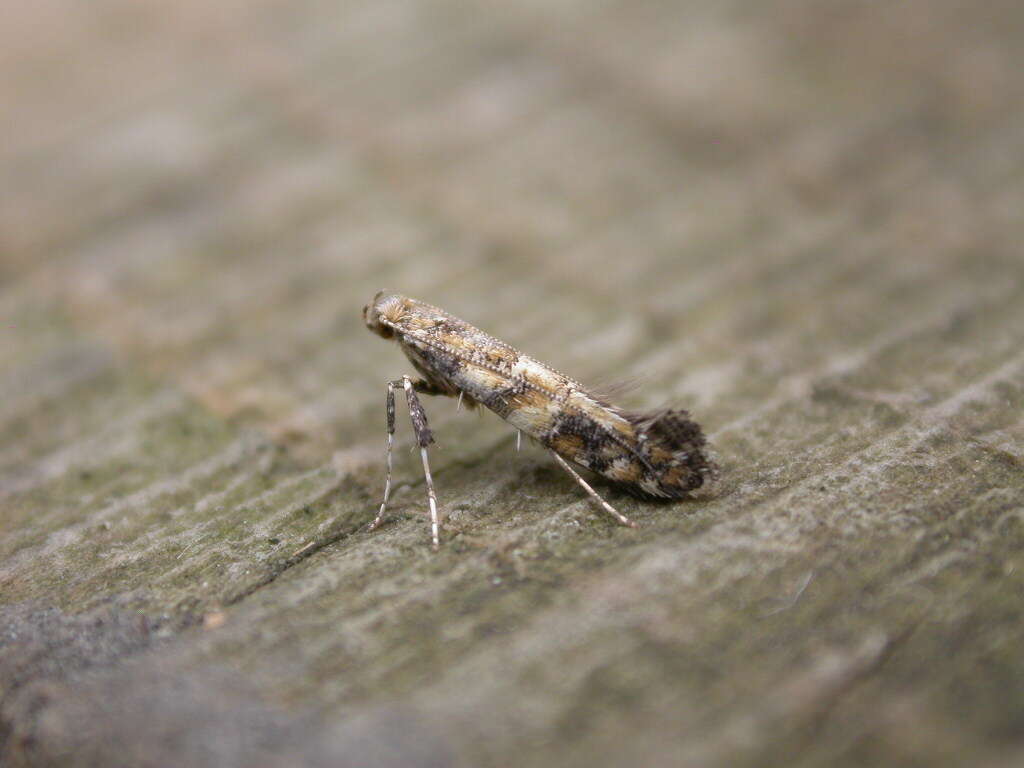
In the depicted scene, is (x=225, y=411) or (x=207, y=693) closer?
(x=207, y=693)

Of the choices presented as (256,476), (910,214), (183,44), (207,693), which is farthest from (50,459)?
(910,214)

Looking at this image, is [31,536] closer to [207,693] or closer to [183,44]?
[207,693]

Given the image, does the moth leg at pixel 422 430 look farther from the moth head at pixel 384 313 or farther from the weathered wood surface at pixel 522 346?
the moth head at pixel 384 313

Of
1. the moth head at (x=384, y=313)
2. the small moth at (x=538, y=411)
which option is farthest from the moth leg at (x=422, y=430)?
the moth head at (x=384, y=313)

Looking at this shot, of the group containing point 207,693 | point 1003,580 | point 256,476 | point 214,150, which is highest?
point 214,150

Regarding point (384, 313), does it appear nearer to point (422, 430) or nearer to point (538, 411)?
point (422, 430)

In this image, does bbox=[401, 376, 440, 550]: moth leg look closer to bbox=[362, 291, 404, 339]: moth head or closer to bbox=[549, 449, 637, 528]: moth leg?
bbox=[362, 291, 404, 339]: moth head

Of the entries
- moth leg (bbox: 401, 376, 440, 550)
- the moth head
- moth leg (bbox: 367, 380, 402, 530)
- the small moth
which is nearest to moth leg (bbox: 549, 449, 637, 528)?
the small moth
